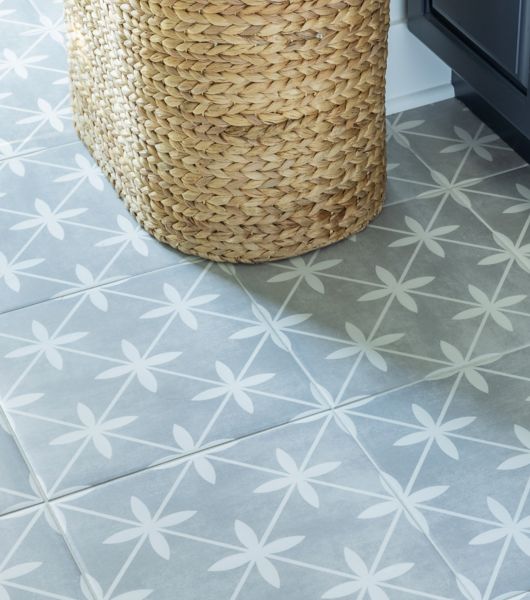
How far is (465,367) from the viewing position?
1443 mm

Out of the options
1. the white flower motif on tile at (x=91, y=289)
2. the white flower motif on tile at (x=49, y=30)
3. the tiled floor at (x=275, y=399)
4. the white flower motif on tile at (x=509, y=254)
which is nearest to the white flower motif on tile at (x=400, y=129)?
the tiled floor at (x=275, y=399)

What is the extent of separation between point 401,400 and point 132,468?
13.0 inches

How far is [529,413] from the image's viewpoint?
4.51ft

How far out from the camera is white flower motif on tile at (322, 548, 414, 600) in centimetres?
120

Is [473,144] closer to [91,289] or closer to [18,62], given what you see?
[91,289]

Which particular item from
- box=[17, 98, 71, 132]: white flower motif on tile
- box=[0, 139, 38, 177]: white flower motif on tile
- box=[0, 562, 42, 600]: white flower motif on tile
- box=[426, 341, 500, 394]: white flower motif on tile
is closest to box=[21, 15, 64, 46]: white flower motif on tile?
box=[17, 98, 71, 132]: white flower motif on tile

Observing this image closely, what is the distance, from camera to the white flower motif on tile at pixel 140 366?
146 cm

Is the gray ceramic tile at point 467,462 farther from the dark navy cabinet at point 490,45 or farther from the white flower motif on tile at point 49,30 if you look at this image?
the white flower motif on tile at point 49,30

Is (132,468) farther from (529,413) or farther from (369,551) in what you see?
(529,413)

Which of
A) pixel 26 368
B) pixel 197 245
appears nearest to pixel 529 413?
pixel 197 245

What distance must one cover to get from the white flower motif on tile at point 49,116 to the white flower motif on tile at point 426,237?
63 centimetres

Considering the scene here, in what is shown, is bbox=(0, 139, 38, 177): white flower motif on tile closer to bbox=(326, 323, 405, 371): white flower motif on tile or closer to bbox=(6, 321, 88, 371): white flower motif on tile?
bbox=(6, 321, 88, 371): white flower motif on tile

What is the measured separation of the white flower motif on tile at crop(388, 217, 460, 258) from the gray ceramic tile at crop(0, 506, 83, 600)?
0.64 m

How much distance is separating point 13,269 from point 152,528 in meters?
0.53
